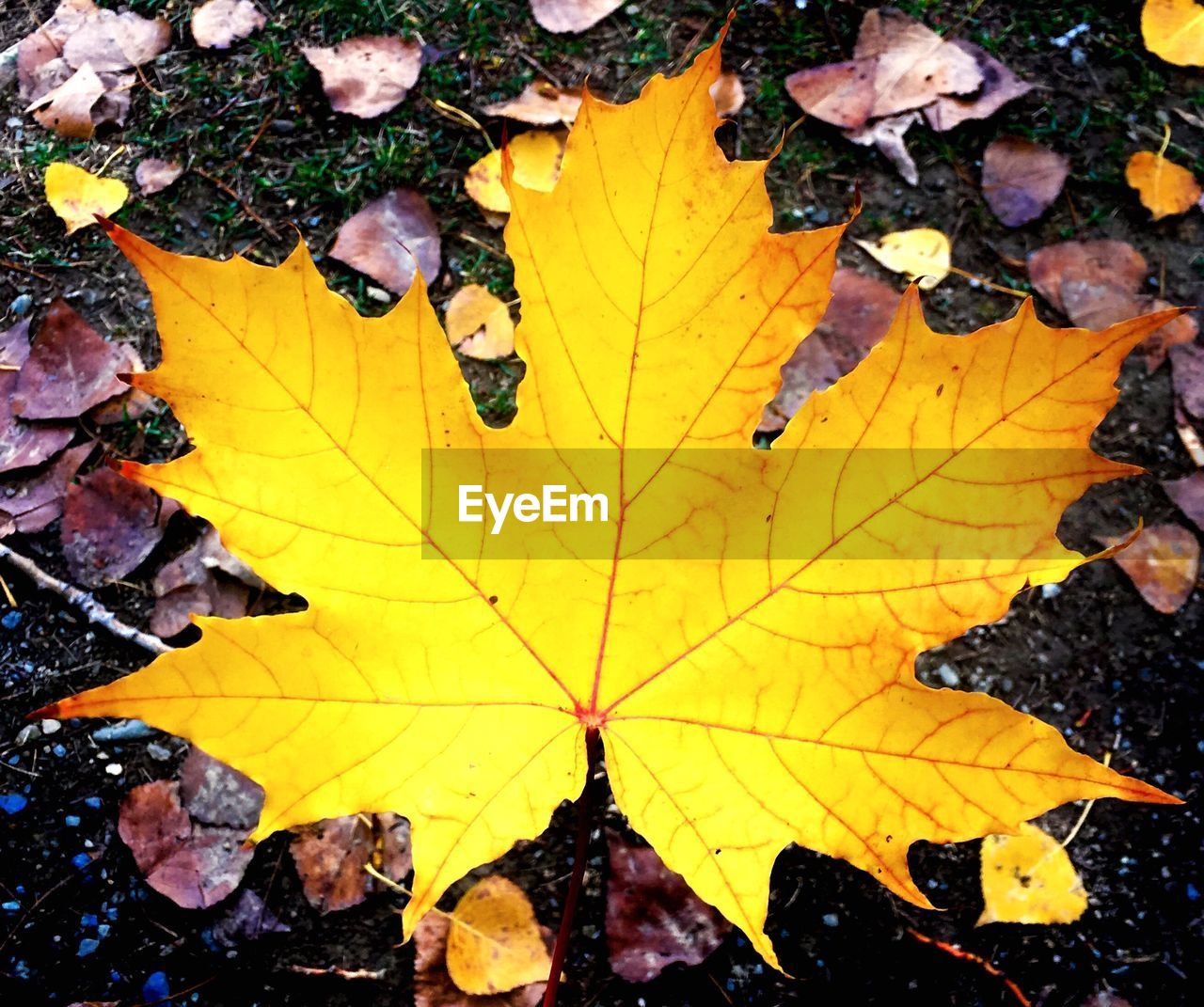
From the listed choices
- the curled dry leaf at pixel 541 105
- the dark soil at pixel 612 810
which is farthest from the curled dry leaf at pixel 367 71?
the curled dry leaf at pixel 541 105

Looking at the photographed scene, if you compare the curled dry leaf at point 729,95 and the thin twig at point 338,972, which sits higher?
the curled dry leaf at point 729,95

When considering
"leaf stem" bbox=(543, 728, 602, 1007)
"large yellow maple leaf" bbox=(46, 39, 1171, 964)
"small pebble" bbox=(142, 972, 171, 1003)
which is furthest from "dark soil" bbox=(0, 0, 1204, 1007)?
"large yellow maple leaf" bbox=(46, 39, 1171, 964)

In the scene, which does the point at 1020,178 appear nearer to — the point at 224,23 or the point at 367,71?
the point at 367,71

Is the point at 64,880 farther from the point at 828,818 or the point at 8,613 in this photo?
the point at 828,818

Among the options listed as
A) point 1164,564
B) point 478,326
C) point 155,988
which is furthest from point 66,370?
point 1164,564

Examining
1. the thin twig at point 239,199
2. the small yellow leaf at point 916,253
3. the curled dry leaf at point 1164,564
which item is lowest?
the curled dry leaf at point 1164,564

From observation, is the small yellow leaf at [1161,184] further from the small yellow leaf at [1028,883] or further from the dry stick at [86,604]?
the dry stick at [86,604]
